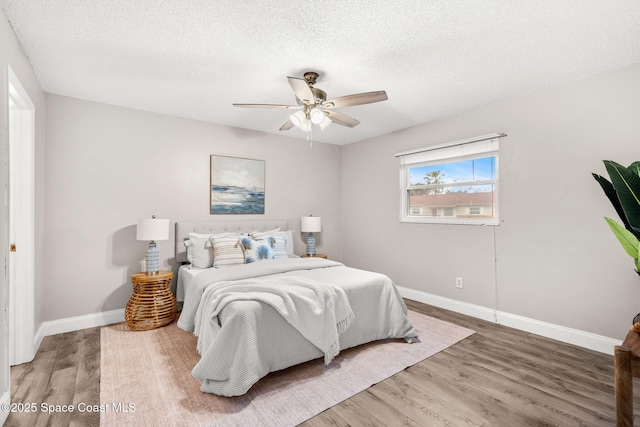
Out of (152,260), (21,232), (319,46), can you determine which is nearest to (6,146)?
(21,232)

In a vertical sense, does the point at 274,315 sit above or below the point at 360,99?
below

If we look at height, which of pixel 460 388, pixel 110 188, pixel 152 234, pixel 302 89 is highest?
pixel 302 89

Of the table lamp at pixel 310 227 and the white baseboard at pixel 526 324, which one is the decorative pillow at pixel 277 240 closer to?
the table lamp at pixel 310 227

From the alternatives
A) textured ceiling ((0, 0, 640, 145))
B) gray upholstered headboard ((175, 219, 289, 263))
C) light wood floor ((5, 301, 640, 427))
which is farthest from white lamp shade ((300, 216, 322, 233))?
light wood floor ((5, 301, 640, 427))

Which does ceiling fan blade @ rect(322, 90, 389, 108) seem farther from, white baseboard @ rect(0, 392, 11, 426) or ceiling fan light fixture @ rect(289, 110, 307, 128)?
white baseboard @ rect(0, 392, 11, 426)

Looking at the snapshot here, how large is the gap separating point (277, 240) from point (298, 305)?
1.75m

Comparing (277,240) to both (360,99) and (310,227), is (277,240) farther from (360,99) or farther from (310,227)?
(360,99)

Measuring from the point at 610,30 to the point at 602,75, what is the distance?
791mm

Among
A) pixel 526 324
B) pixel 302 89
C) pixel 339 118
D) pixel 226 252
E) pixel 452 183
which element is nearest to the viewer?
pixel 302 89

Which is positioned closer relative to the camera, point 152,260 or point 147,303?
point 147,303

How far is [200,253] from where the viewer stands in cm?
354

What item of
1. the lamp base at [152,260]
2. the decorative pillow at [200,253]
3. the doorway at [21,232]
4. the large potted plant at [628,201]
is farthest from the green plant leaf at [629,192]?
the doorway at [21,232]

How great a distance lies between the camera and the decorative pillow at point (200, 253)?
139 inches

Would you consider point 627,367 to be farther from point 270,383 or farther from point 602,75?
point 602,75
